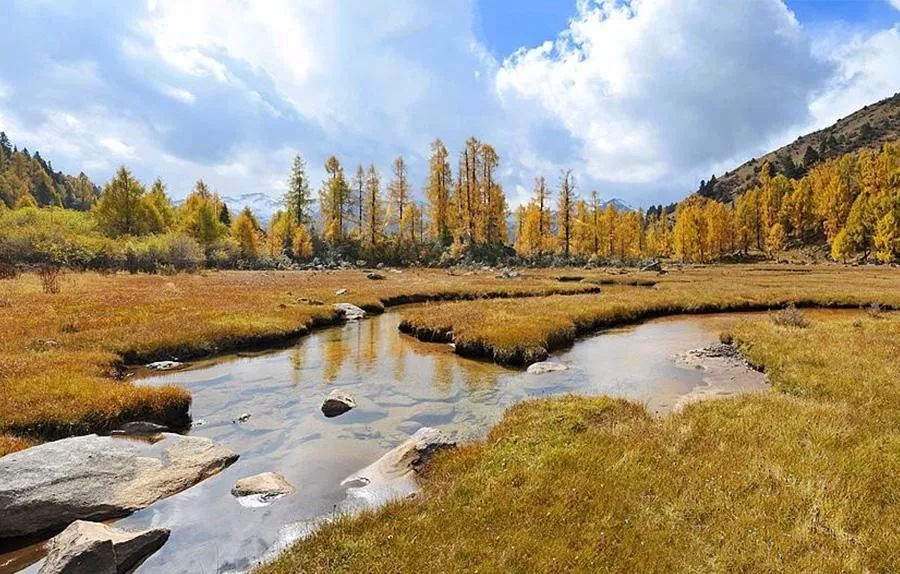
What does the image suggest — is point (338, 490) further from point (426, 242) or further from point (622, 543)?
point (426, 242)

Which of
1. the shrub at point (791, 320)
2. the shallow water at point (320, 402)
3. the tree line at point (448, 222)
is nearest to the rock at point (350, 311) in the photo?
the shallow water at point (320, 402)

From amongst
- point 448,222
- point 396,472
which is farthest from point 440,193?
point 396,472

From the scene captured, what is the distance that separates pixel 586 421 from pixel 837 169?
6109 inches

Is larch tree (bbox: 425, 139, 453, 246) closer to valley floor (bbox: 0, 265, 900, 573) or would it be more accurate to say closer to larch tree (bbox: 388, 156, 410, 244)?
larch tree (bbox: 388, 156, 410, 244)

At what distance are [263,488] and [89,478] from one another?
362cm

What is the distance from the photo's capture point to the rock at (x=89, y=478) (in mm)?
9852

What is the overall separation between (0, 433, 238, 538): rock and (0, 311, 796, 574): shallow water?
500 mm

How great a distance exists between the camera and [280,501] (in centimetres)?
1120

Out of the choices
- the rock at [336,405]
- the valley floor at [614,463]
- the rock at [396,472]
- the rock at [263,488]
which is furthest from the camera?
the rock at [336,405]

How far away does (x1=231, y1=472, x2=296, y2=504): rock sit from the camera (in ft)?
37.3

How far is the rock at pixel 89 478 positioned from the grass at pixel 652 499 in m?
5.38

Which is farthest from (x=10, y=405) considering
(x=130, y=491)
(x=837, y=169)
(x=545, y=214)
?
(x=837, y=169)

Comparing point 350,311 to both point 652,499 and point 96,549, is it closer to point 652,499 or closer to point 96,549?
point 96,549

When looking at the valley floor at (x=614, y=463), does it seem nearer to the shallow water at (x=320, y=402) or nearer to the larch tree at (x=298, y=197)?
the shallow water at (x=320, y=402)
